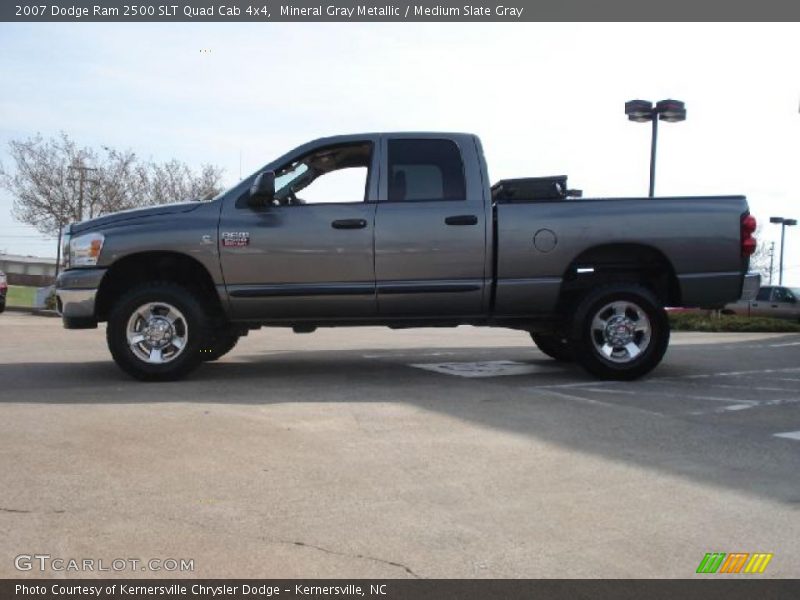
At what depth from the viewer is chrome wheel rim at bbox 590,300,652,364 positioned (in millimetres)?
7371

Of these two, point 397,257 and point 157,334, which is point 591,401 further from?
point 157,334

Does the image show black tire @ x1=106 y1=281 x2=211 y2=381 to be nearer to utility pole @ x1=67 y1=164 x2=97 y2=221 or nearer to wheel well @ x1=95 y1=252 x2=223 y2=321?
wheel well @ x1=95 y1=252 x2=223 y2=321

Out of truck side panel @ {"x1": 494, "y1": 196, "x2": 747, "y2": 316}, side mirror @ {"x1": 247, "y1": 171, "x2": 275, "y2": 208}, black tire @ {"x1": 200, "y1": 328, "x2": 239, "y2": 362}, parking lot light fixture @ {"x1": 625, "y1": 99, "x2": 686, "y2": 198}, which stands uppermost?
parking lot light fixture @ {"x1": 625, "y1": 99, "x2": 686, "y2": 198}

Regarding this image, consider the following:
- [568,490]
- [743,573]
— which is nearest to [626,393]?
[568,490]

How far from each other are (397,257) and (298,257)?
862 mm

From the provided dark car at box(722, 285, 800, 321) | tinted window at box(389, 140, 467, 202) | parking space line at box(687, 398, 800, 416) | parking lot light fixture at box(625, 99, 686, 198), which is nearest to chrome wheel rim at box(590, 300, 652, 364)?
parking space line at box(687, 398, 800, 416)

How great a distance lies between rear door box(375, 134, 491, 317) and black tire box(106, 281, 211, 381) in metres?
1.62

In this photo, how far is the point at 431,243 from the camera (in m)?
7.16

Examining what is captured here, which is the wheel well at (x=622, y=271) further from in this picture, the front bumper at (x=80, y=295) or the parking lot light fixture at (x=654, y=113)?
the parking lot light fixture at (x=654, y=113)

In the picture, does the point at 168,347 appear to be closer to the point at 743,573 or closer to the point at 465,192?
the point at 465,192

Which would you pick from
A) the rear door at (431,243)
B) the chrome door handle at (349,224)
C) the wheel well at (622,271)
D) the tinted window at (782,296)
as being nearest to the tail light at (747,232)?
the wheel well at (622,271)

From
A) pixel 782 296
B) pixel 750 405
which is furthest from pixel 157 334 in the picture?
pixel 782 296
